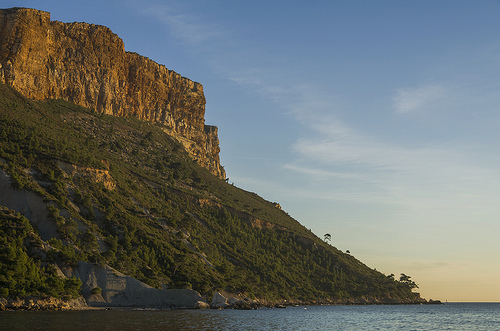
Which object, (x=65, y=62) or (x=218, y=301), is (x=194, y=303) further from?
(x=65, y=62)

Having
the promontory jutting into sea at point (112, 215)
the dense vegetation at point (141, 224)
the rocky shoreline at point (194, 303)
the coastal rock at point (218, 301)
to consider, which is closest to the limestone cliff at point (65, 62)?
the promontory jutting into sea at point (112, 215)

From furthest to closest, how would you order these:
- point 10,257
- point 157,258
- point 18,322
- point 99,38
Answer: point 99,38, point 157,258, point 10,257, point 18,322

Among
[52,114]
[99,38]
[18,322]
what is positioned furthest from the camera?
Answer: [99,38]

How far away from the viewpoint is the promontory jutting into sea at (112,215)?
281 ft

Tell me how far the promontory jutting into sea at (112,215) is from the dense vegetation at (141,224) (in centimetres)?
39

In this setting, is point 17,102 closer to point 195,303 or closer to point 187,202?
point 187,202

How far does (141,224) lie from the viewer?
383 feet

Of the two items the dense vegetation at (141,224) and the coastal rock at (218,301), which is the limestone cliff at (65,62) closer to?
the dense vegetation at (141,224)

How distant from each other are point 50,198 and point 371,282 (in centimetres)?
11959

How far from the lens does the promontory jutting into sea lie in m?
85.7

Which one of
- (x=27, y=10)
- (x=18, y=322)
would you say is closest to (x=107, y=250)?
(x=18, y=322)

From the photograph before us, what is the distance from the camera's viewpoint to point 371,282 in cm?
17338

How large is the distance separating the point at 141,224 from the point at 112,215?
8826 mm

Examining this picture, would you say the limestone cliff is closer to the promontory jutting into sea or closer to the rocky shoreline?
the promontory jutting into sea
